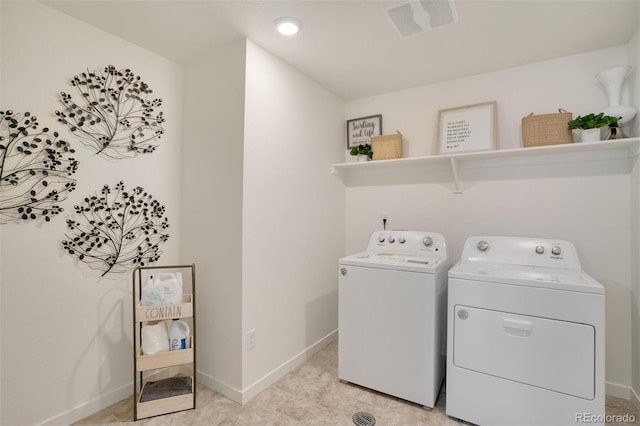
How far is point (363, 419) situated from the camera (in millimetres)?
1772

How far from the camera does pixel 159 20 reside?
1.78m

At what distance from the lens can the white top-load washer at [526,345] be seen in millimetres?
1467

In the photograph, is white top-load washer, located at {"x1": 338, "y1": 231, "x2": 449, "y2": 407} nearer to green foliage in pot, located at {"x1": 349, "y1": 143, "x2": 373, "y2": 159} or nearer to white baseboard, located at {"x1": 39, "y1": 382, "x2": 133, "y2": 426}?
green foliage in pot, located at {"x1": 349, "y1": 143, "x2": 373, "y2": 159}

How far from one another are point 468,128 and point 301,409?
7.59 ft

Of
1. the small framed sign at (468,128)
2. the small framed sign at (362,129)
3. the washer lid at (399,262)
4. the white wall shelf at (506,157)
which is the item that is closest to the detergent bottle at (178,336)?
the washer lid at (399,262)

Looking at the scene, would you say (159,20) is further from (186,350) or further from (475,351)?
(475,351)

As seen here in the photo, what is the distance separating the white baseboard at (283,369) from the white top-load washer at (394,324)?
1.35ft

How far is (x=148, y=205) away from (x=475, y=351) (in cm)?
223

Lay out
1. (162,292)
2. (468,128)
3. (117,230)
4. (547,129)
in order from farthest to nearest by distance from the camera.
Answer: (468,128)
(547,129)
(117,230)
(162,292)

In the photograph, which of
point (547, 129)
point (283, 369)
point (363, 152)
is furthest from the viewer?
point (363, 152)

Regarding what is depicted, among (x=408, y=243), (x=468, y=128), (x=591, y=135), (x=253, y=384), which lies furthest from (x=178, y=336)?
(x=591, y=135)

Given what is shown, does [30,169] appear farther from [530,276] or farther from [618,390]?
[618,390]

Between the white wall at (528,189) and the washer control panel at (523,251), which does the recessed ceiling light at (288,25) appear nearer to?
the white wall at (528,189)

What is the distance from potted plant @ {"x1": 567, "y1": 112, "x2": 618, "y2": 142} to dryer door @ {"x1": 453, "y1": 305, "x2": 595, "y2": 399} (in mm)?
1205
